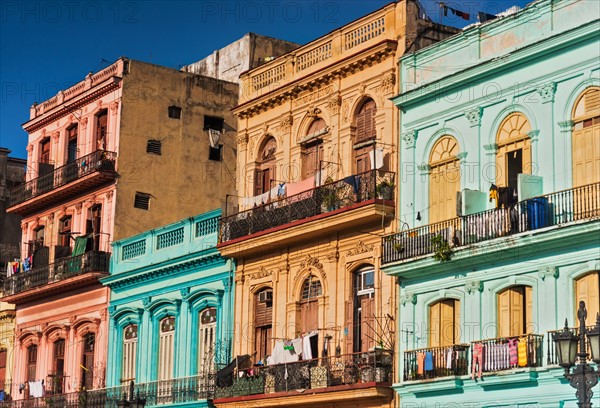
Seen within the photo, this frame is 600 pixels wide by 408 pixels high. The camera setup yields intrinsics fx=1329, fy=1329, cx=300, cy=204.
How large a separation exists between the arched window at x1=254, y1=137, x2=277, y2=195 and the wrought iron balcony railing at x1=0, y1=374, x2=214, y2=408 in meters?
4.86

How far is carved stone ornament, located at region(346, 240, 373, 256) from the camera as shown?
28828 mm

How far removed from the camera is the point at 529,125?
83.0ft

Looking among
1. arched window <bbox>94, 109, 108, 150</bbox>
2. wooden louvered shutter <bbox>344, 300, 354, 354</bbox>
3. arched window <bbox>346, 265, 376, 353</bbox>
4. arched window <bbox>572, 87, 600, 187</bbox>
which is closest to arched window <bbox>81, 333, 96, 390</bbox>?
arched window <bbox>94, 109, 108, 150</bbox>

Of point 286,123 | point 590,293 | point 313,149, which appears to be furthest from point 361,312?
point 590,293

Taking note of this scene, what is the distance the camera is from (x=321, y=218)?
2925cm

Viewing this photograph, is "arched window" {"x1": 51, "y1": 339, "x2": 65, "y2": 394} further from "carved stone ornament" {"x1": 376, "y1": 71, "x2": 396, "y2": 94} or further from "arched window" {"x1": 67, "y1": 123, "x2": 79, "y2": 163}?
"carved stone ornament" {"x1": 376, "y1": 71, "x2": 396, "y2": 94}

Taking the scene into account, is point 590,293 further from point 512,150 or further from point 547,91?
point 547,91

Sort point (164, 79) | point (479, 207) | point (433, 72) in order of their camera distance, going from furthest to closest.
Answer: point (164, 79) → point (433, 72) → point (479, 207)

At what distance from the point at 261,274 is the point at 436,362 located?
7285 mm

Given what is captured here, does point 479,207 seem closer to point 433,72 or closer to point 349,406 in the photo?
point 433,72

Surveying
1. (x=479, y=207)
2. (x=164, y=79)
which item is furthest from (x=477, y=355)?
(x=164, y=79)

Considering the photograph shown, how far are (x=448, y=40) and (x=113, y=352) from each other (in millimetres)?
15218

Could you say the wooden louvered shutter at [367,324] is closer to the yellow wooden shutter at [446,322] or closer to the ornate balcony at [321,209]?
the ornate balcony at [321,209]

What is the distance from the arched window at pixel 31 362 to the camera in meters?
41.7
